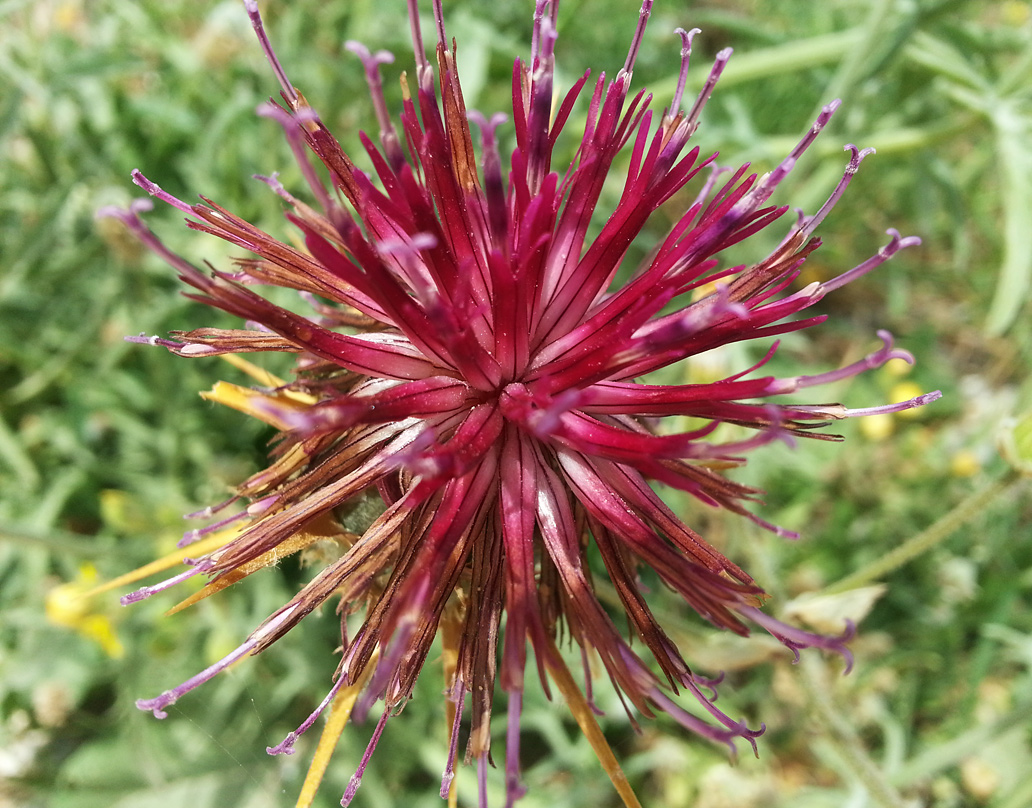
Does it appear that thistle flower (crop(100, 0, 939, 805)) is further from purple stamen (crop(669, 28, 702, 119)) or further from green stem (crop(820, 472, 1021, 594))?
green stem (crop(820, 472, 1021, 594))

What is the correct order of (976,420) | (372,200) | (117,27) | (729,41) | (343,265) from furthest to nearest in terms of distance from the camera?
(729,41) < (976,420) < (117,27) < (372,200) < (343,265)

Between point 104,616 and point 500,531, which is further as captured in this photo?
point 104,616

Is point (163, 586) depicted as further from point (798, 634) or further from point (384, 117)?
point (798, 634)

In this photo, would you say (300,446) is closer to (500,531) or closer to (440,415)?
(440,415)

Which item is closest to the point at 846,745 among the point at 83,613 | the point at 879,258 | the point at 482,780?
the point at 482,780

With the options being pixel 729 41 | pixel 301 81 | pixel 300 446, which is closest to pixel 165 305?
pixel 301 81

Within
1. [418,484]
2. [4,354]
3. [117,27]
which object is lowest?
[418,484]

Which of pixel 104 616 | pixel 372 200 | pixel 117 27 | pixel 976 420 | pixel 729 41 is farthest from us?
pixel 729 41
